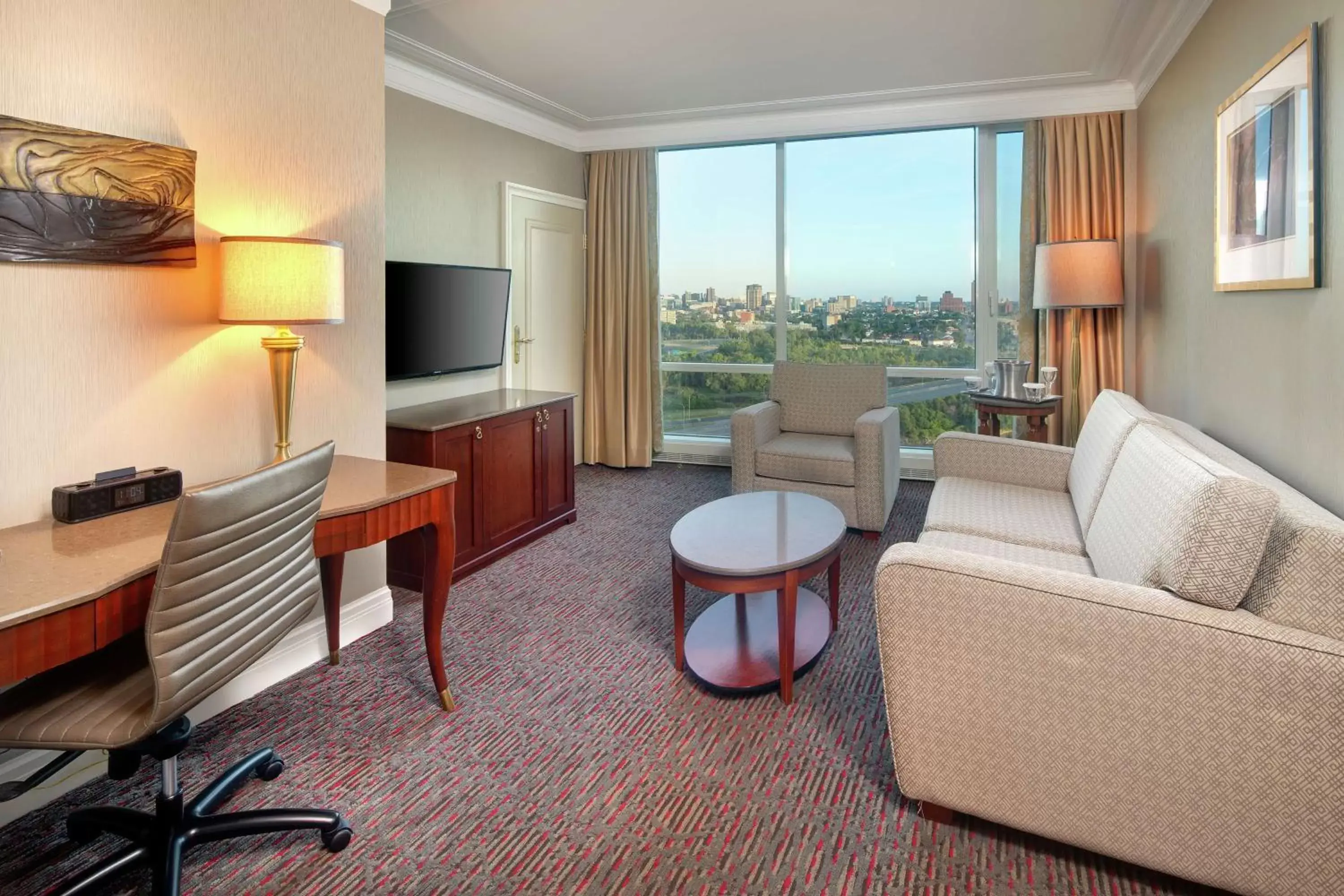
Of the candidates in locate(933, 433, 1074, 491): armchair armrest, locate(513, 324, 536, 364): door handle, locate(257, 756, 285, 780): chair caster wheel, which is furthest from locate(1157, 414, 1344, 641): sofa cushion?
locate(513, 324, 536, 364): door handle

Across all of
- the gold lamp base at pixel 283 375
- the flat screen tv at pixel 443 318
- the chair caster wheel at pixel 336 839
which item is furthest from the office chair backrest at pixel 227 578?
the flat screen tv at pixel 443 318

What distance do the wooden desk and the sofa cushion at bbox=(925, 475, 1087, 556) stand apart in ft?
5.64

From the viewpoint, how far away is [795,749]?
218cm

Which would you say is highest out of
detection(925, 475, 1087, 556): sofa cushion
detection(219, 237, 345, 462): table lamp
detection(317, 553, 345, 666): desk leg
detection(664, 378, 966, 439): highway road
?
detection(219, 237, 345, 462): table lamp

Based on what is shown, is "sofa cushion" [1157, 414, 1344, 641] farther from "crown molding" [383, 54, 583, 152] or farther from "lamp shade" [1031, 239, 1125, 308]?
"crown molding" [383, 54, 583, 152]

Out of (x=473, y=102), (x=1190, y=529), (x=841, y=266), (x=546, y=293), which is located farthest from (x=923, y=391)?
(x=1190, y=529)

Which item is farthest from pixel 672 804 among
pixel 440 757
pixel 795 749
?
pixel 440 757

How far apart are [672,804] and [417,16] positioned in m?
3.45

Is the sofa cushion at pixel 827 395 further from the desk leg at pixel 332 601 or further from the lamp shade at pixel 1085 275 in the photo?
the desk leg at pixel 332 601

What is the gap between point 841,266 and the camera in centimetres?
555

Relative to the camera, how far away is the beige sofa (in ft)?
4.75

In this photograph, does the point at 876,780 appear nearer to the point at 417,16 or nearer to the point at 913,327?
the point at 417,16

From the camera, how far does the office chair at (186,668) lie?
1.40 meters

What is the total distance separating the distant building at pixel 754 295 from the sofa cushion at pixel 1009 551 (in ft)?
11.2
